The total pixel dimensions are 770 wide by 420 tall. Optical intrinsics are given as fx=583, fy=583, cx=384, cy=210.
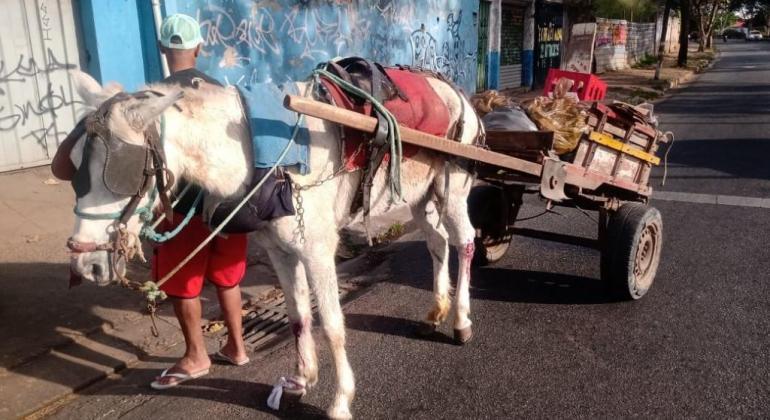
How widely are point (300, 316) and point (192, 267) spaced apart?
2.14 feet

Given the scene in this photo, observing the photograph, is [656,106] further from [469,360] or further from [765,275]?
[469,360]

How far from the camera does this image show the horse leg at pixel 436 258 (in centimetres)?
396

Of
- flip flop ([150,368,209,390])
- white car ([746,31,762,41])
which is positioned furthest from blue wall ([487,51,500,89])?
white car ([746,31,762,41])

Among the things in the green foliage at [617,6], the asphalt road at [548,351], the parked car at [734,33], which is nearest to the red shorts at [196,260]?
the asphalt road at [548,351]

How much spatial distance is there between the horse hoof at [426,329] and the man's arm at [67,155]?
94.2 inches

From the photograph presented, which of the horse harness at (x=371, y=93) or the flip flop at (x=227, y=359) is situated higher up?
the horse harness at (x=371, y=93)

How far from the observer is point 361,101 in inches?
113

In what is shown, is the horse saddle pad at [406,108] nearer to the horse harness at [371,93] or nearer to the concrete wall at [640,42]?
the horse harness at [371,93]

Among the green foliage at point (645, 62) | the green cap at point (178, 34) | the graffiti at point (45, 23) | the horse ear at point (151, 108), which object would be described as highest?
the graffiti at point (45, 23)

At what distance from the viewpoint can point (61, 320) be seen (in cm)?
395

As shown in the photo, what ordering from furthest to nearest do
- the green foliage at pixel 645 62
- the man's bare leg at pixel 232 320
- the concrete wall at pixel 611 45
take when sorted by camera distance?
the green foliage at pixel 645 62
the concrete wall at pixel 611 45
the man's bare leg at pixel 232 320

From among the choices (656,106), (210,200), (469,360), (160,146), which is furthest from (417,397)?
(656,106)

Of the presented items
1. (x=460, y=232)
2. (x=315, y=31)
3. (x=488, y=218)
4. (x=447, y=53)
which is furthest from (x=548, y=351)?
(x=447, y=53)

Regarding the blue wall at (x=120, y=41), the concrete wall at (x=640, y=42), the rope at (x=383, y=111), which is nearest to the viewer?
the rope at (x=383, y=111)
